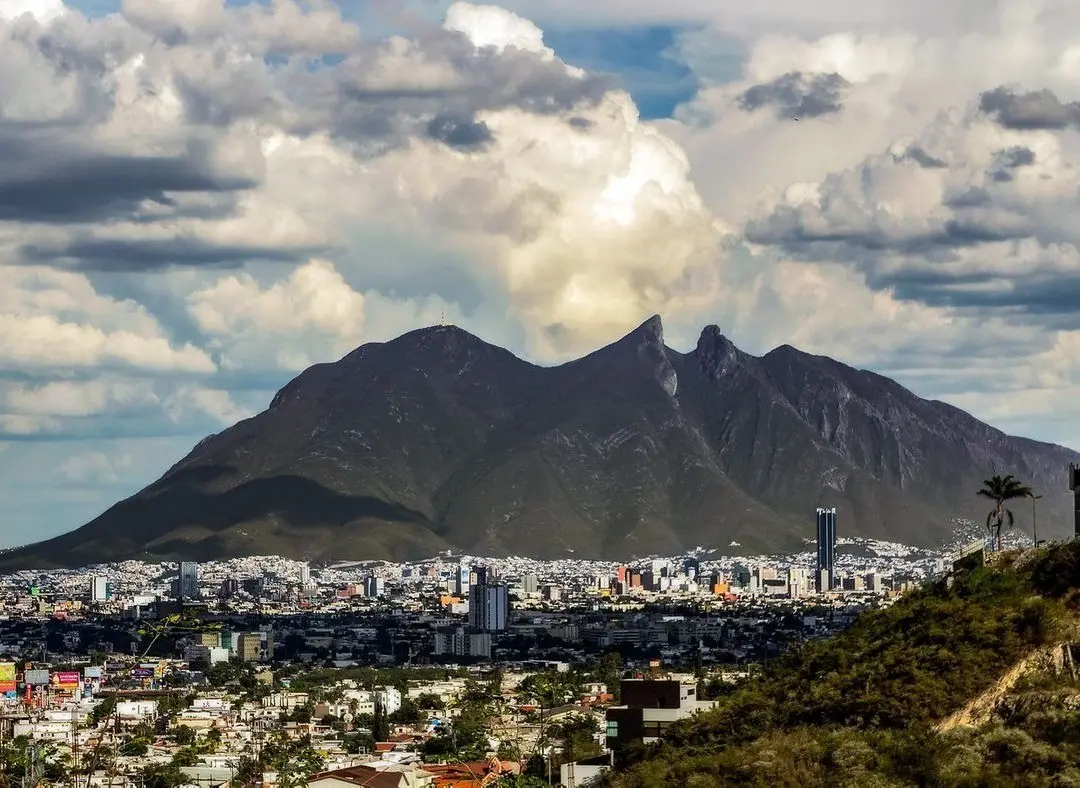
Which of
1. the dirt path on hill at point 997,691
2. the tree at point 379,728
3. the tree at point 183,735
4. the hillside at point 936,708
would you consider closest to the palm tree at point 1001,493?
the hillside at point 936,708

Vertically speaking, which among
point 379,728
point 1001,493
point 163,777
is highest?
point 1001,493

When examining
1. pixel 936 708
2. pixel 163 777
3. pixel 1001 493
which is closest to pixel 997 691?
pixel 936 708

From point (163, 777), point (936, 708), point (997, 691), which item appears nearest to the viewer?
point (997, 691)

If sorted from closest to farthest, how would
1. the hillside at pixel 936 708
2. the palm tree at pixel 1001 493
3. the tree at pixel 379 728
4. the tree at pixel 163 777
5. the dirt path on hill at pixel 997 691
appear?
the hillside at pixel 936 708 < the dirt path on hill at pixel 997 691 < the palm tree at pixel 1001 493 < the tree at pixel 163 777 < the tree at pixel 379 728

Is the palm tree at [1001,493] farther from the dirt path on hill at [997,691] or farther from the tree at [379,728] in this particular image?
the tree at [379,728]

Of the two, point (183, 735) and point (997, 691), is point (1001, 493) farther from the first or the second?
point (183, 735)

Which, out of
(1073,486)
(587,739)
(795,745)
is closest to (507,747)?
(587,739)

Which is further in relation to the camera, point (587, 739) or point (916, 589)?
point (587, 739)

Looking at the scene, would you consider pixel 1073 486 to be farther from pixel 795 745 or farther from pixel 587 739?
pixel 587 739

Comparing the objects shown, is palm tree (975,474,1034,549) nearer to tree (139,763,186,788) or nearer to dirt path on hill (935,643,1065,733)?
dirt path on hill (935,643,1065,733)
